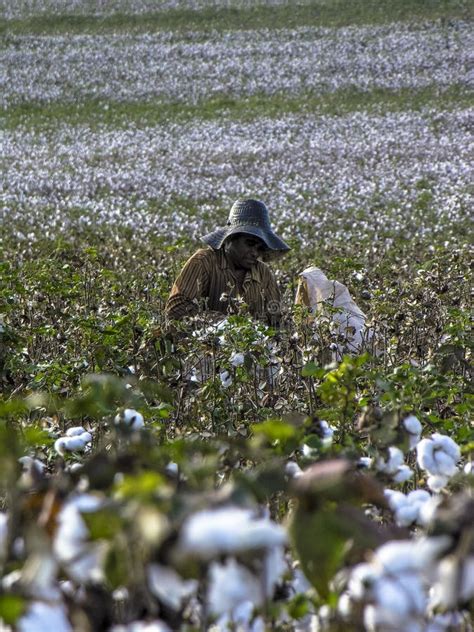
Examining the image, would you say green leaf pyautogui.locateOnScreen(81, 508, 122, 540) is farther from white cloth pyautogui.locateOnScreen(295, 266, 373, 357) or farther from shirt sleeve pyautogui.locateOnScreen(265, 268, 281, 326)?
white cloth pyautogui.locateOnScreen(295, 266, 373, 357)

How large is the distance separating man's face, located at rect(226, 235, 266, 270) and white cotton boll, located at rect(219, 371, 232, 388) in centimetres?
170

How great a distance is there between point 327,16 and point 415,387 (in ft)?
98.8

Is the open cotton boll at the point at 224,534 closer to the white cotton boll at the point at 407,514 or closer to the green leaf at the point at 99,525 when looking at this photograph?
the green leaf at the point at 99,525

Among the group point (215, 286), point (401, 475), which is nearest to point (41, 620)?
point (401, 475)

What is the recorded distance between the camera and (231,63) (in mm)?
27062

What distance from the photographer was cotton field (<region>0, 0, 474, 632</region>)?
103cm

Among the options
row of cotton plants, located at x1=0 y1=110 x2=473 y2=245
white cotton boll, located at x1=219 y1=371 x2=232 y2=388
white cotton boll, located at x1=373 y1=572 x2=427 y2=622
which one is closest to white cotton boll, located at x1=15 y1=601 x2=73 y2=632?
white cotton boll, located at x1=373 y1=572 x2=427 y2=622

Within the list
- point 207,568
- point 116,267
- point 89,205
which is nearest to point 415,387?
point 207,568

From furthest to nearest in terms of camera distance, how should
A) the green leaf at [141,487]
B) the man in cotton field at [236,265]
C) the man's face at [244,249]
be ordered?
1. the man's face at [244,249]
2. the man in cotton field at [236,265]
3. the green leaf at [141,487]

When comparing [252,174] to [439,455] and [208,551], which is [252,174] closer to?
[439,455]

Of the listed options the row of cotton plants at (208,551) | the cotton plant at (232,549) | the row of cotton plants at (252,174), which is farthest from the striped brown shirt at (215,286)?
the row of cotton plants at (252,174)

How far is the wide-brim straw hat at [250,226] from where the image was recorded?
5.33 metres

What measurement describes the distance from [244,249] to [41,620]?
4.47 metres

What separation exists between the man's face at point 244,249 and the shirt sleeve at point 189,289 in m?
0.17
